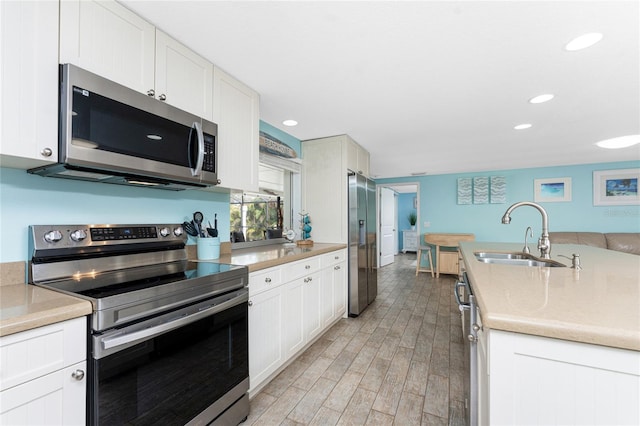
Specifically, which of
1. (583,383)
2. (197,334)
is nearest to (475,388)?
(583,383)

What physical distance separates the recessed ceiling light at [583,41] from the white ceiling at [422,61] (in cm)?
4

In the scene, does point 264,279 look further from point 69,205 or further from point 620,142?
point 620,142

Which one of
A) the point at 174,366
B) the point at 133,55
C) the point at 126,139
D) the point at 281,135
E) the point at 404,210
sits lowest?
the point at 174,366

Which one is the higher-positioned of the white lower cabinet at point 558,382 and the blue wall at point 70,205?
the blue wall at point 70,205

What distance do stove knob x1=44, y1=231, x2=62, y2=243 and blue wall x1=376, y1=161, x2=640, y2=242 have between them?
6211 millimetres

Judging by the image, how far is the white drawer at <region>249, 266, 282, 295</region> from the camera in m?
1.76

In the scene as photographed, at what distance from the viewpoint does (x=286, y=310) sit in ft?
6.93

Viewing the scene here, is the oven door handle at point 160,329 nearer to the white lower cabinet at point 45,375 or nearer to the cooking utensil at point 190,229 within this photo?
the white lower cabinet at point 45,375

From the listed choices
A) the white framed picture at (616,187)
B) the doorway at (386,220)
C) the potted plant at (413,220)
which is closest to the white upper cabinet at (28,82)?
the doorway at (386,220)

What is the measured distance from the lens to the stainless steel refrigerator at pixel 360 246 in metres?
3.31

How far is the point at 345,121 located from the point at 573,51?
5.81 ft

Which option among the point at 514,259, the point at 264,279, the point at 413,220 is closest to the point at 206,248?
the point at 264,279

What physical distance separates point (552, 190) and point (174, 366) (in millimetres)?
6764

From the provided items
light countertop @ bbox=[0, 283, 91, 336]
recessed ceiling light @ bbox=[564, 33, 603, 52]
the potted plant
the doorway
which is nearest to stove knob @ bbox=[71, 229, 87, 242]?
light countertop @ bbox=[0, 283, 91, 336]
